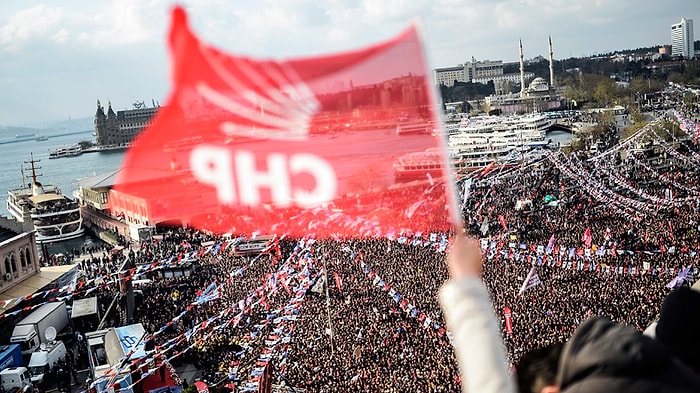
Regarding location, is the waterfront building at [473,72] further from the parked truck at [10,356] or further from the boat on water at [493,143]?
the parked truck at [10,356]

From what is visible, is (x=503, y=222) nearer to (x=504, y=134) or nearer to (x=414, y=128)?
(x=414, y=128)

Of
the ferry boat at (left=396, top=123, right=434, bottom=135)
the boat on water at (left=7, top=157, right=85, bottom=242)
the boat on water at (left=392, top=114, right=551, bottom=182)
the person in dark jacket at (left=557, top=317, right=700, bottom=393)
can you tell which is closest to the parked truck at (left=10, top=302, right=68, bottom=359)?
the ferry boat at (left=396, top=123, right=434, bottom=135)

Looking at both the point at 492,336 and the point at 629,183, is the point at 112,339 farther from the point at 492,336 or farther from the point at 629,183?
the point at 629,183

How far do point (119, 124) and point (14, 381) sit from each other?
10122cm

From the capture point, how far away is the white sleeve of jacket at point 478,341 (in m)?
1.25

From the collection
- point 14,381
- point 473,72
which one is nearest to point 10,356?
point 14,381

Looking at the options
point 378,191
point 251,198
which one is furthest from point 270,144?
point 378,191

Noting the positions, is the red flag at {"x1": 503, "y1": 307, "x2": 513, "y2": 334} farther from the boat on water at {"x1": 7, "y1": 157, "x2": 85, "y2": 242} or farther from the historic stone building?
the boat on water at {"x1": 7, "y1": 157, "x2": 85, "y2": 242}

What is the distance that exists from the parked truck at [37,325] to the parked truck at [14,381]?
1.48 metres

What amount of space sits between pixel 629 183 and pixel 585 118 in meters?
41.5

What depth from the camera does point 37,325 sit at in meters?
13.4

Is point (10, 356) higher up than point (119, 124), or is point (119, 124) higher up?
point (119, 124)

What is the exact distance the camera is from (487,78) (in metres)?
135

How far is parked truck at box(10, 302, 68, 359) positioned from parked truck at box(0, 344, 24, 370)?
517 mm
